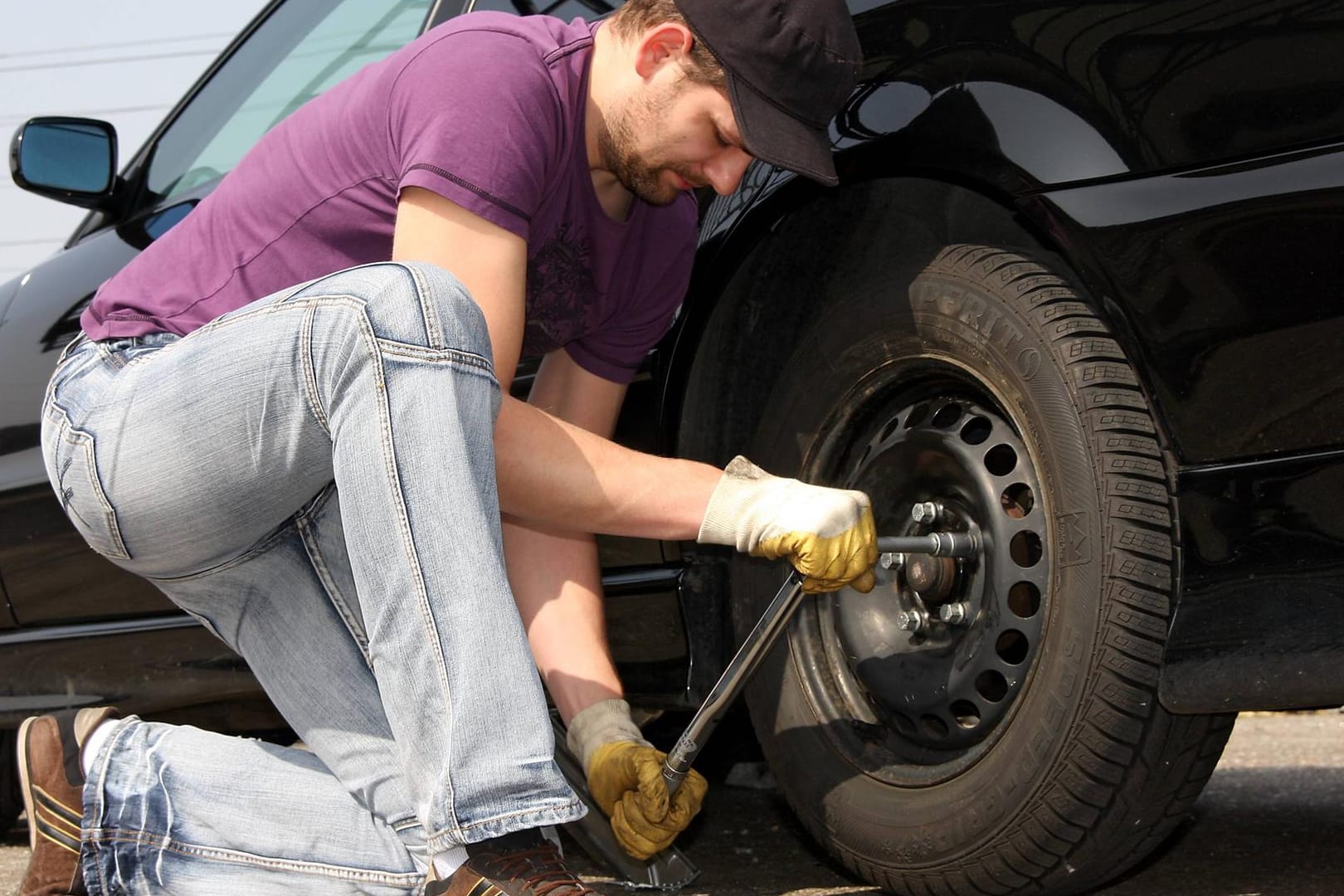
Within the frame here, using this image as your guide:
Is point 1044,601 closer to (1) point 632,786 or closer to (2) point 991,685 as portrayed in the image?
(2) point 991,685

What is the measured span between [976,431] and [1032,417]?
17 centimetres

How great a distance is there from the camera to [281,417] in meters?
1.55

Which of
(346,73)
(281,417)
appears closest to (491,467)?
(281,417)

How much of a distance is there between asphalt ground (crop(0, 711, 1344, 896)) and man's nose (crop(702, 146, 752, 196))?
0.96 meters

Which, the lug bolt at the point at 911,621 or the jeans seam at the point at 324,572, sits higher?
the lug bolt at the point at 911,621

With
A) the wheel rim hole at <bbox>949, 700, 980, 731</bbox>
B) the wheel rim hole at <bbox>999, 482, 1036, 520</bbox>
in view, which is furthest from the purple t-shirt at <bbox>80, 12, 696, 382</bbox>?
the wheel rim hole at <bbox>949, 700, 980, 731</bbox>

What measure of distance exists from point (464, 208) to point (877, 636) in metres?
0.78

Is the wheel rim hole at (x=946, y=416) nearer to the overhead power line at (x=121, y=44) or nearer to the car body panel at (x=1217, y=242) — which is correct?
the car body panel at (x=1217, y=242)

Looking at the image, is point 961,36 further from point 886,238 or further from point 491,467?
point 491,467

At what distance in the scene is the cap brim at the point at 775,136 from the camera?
5.54 feet

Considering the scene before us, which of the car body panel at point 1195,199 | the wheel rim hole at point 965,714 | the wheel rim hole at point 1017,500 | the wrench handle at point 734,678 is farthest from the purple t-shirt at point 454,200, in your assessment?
the wheel rim hole at point 965,714

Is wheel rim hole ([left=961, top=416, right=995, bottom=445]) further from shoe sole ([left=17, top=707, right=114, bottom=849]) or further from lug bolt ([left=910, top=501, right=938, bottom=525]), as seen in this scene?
shoe sole ([left=17, top=707, right=114, bottom=849])

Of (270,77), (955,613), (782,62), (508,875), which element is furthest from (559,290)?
(270,77)

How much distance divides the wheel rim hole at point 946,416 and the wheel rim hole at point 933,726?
37 centimetres
